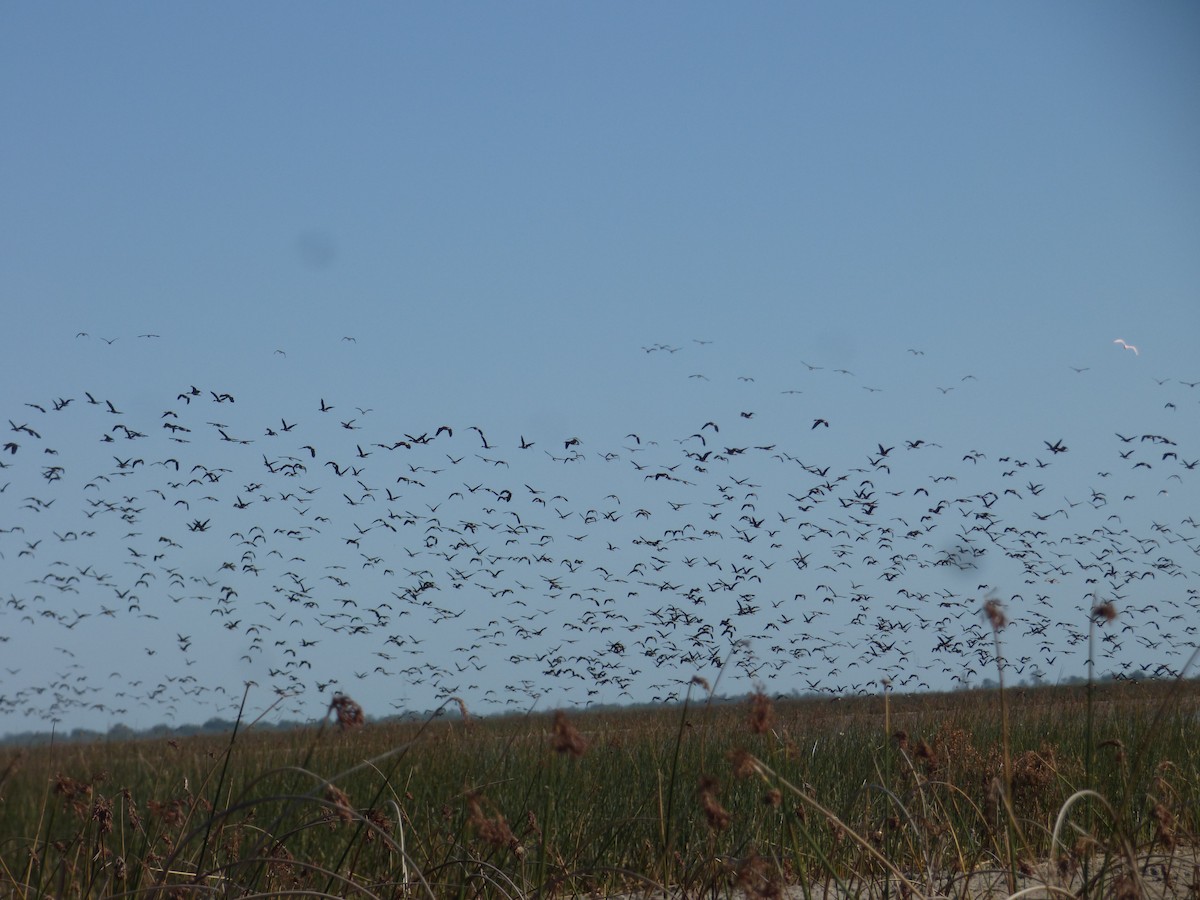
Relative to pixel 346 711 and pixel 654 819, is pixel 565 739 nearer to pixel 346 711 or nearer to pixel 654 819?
pixel 346 711

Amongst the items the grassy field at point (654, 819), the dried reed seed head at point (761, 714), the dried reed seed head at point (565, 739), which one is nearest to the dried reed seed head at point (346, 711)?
the grassy field at point (654, 819)

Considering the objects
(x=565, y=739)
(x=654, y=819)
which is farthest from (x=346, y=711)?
(x=654, y=819)

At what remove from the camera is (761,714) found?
2.41 metres

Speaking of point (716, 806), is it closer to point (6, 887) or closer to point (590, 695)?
point (6, 887)

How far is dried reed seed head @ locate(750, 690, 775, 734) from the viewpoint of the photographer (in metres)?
2.38

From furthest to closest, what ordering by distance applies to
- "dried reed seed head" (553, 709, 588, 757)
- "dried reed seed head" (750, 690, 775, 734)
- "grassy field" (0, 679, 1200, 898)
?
"grassy field" (0, 679, 1200, 898)
"dried reed seed head" (750, 690, 775, 734)
"dried reed seed head" (553, 709, 588, 757)

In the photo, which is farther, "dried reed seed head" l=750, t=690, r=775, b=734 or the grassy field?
the grassy field

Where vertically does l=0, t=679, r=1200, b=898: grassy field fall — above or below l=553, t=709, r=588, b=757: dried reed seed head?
below

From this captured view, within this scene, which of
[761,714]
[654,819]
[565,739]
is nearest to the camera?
[565,739]

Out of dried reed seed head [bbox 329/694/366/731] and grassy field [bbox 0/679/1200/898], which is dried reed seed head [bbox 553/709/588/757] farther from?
dried reed seed head [bbox 329/694/366/731]

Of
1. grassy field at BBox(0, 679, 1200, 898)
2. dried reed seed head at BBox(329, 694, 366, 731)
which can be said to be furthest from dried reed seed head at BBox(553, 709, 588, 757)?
dried reed seed head at BBox(329, 694, 366, 731)

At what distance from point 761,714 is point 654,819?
1931 millimetres

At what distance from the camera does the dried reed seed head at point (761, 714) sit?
2.38 metres

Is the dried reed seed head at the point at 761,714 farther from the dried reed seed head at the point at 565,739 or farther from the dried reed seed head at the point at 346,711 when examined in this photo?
the dried reed seed head at the point at 346,711
